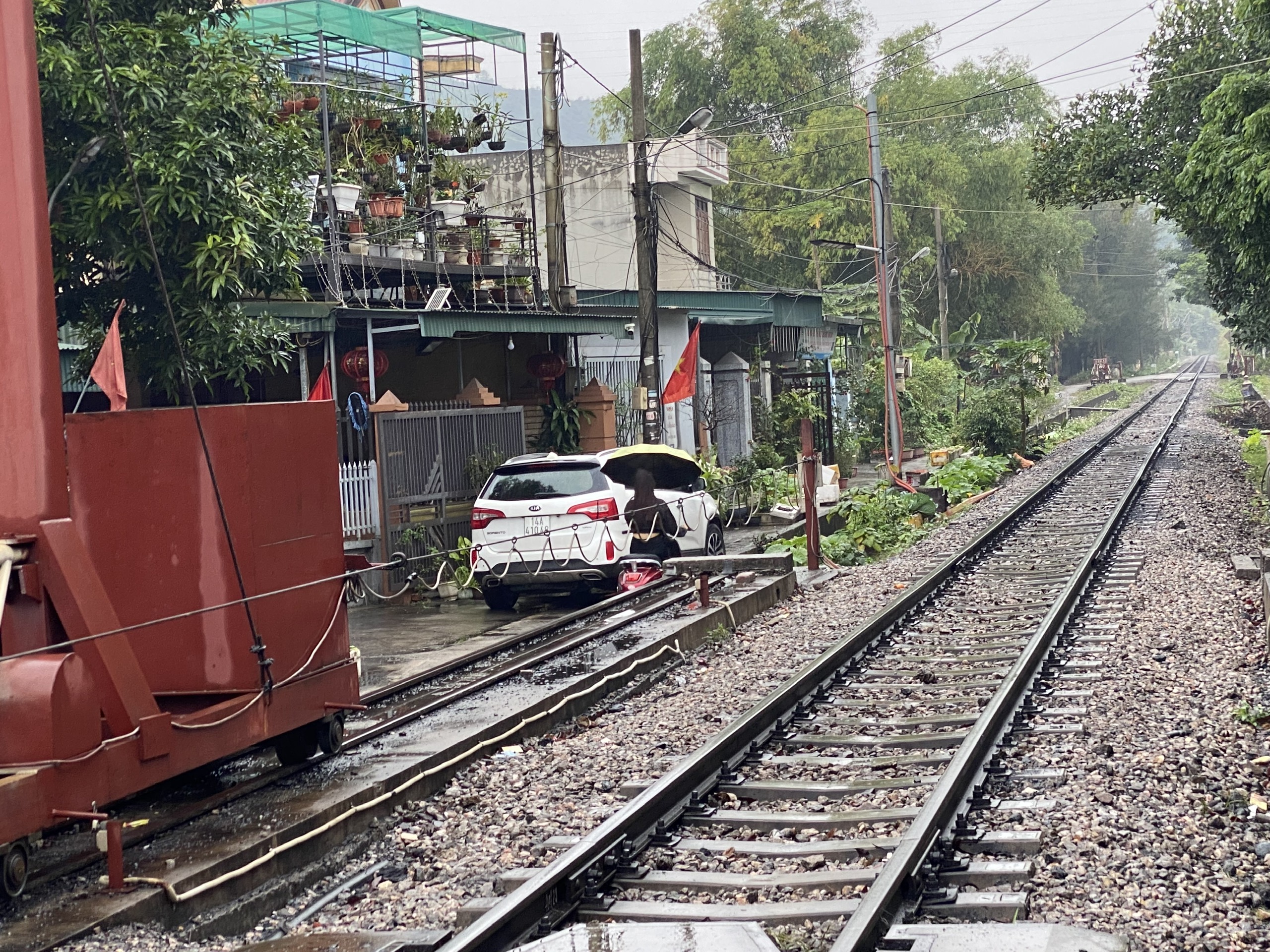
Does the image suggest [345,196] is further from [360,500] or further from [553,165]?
[360,500]

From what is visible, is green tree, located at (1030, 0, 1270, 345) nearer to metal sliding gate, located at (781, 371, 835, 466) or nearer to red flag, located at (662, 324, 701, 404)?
metal sliding gate, located at (781, 371, 835, 466)

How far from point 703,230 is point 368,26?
1876cm

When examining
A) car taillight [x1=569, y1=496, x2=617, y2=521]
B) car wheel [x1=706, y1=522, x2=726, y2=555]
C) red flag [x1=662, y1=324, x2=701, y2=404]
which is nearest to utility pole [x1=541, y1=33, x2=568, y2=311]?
red flag [x1=662, y1=324, x2=701, y2=404]

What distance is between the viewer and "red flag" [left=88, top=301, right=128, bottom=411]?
11.0m

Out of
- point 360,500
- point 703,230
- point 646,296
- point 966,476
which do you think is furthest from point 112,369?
point 703,230

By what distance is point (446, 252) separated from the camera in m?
23.0

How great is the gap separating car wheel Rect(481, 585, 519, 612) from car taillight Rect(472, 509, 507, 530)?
0.75m

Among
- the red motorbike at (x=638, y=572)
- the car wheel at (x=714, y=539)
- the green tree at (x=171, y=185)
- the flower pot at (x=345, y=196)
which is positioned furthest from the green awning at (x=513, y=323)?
the car wheel at (x=714, y=539)

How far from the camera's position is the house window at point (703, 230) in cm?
3956

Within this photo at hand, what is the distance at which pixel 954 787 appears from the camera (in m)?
6.74

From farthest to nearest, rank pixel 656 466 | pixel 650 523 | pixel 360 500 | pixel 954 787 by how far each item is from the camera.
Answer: pixel 656 466 → pixel 650 523 → pixel 360 500 → pixel 954 787

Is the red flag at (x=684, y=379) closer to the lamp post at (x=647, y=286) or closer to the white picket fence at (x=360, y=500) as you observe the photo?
the lamp post at (x=647, y=286)

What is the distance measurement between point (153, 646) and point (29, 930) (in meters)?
2.19

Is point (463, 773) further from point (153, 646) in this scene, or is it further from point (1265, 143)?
point (1265, 143)
